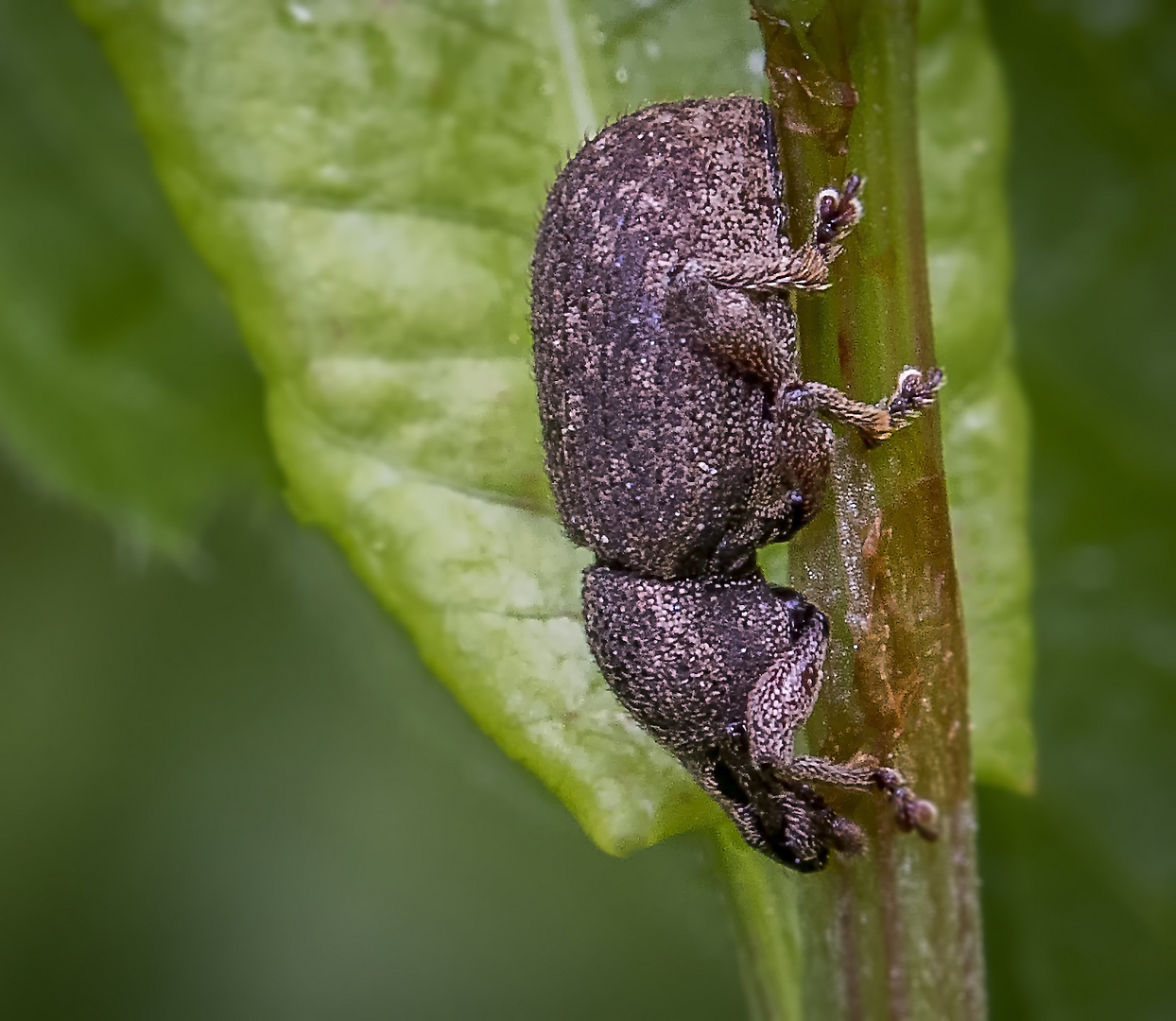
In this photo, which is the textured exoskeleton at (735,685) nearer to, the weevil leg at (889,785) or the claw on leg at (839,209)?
the weevil leg at (889,785)

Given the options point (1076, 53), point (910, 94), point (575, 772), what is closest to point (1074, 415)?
point (1076, 53)

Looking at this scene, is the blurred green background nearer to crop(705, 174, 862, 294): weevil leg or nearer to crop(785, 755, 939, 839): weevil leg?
crop(785, 755, 939, 839): weevil leg

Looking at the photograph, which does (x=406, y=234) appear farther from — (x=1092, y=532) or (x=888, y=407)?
(x=1092, y=532)

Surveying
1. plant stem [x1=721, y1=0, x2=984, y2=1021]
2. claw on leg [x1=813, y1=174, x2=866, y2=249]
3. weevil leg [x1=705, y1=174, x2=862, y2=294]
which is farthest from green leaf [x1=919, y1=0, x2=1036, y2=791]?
claw on leg [x1=813, y1=174, x2=866, y2=249]

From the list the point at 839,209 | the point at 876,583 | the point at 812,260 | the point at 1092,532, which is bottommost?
the point at 1092,532

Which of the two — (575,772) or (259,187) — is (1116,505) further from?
(259,187)

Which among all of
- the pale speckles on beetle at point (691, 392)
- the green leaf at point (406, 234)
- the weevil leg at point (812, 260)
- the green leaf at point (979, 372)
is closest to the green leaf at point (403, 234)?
the green leaf at point (406, 234)

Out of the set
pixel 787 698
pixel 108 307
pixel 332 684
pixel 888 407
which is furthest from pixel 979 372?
pixel 108 307
